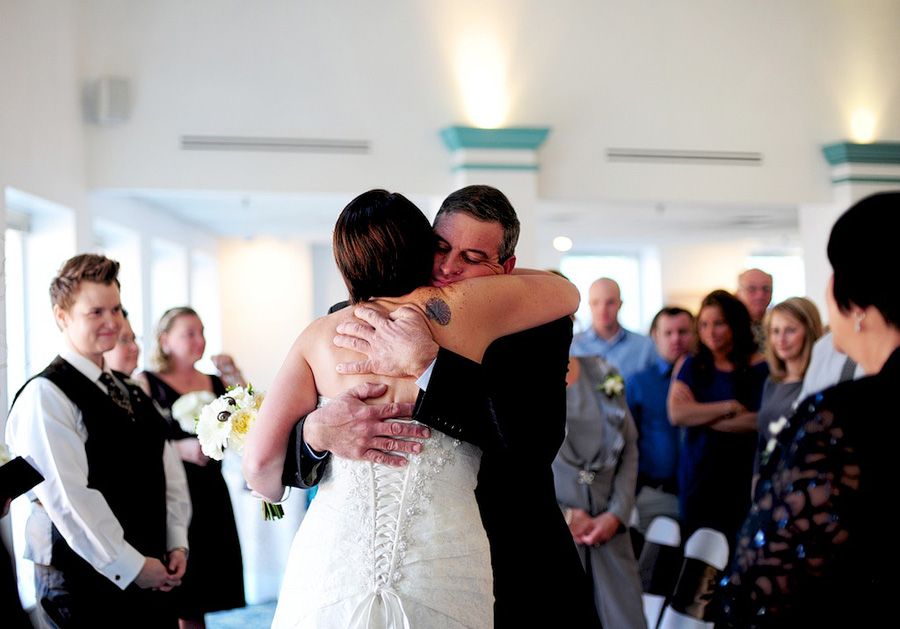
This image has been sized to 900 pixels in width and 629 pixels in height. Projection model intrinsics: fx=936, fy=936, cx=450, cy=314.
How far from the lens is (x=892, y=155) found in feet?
26.1

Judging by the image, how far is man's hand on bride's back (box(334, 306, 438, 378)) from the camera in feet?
5.93

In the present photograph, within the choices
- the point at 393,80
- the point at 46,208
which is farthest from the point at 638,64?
the point at 46,208

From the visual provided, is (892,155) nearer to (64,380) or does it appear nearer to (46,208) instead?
(46,208)

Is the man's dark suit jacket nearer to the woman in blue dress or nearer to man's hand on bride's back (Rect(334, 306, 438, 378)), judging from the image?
man's hand on bride's back (Rect(334, 306, 438, 378))

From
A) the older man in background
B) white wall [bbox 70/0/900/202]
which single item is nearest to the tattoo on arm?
the older man in background

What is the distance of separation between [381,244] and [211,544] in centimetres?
283

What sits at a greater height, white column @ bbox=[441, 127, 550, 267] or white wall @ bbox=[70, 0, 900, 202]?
white wall @ bbox=[70, 0, 900, 202]

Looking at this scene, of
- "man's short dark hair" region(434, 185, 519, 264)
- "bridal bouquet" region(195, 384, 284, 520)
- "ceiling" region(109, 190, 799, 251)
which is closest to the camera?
"man's short dark hair" region(434, 185, 519, 264)

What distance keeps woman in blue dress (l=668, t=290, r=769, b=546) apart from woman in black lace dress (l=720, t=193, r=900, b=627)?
282 cm

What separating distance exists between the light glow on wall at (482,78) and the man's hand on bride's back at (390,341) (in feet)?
18.1

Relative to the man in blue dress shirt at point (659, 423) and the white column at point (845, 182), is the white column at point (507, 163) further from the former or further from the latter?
the white column at point (845, 182)

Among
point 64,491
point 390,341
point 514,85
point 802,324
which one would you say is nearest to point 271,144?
point 514,85

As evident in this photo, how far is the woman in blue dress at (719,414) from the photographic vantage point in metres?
4.19

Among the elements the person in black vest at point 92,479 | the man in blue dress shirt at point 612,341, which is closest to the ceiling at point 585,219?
the man in blue dress shirt at point 612,341
